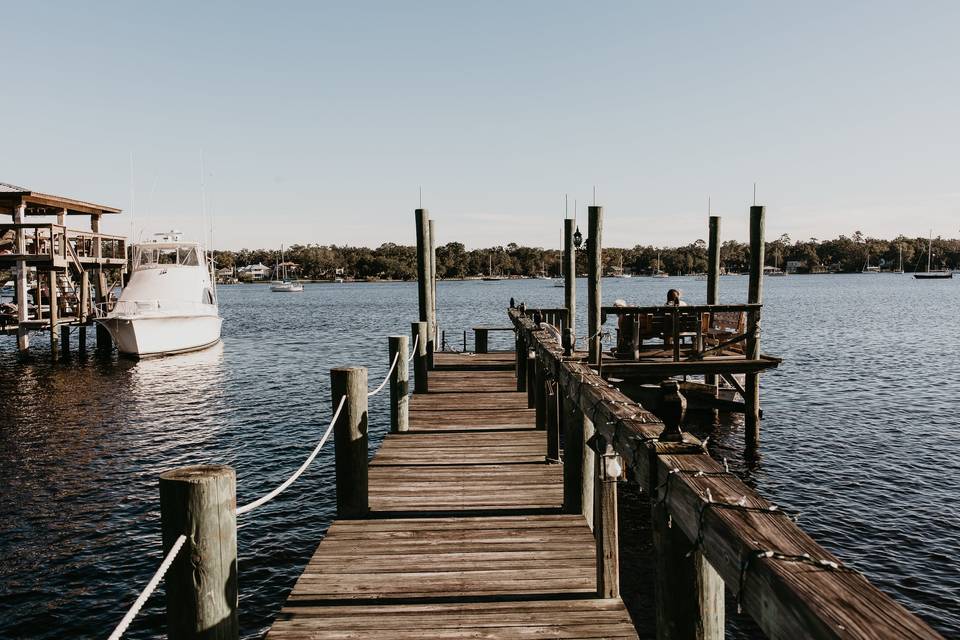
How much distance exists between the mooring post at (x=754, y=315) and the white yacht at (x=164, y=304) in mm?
26085

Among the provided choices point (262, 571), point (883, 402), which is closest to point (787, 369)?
point (883, 402)

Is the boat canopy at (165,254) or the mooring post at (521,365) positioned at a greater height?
the boat canopy at (165,254)

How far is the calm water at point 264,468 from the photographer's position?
9.78m

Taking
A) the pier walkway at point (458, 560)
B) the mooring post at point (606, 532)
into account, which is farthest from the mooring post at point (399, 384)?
the mooring post at point (606, 532)

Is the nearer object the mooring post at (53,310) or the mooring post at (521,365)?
the mooring post at (521,365)

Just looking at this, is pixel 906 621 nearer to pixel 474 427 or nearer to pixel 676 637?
pixel 676 637

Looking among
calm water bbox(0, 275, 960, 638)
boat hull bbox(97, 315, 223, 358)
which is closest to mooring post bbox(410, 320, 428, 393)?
calm water bbox(0, 275, 960, 638)

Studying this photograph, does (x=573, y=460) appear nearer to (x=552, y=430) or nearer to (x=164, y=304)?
(x=552, y=430)

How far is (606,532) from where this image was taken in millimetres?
4918

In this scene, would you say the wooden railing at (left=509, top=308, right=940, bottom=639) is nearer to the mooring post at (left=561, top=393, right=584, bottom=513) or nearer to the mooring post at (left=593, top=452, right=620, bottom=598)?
the mooring post at (left=593, top=452, right=620, bottom=598)

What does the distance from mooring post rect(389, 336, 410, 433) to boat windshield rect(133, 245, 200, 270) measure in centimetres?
2748

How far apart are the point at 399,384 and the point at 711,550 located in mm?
7851

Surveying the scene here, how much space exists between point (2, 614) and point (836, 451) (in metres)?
16.9

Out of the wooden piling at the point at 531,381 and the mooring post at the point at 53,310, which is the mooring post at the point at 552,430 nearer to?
the wooden piling at the point at 531,381
